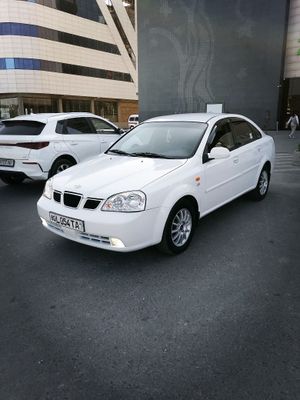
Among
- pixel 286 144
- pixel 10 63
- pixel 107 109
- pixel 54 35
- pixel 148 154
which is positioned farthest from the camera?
pixel 107 109

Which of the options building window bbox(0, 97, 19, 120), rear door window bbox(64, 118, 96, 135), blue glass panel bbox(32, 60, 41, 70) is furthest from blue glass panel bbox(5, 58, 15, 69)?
rear door window bbox(64, 118, 96, 135)

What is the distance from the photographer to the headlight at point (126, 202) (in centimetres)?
332

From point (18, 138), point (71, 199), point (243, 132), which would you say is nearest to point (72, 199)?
point (71, 199)

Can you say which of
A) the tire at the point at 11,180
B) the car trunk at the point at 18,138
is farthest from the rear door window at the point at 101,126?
the tire at the point at 11,180

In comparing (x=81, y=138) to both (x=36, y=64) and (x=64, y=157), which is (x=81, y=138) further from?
(x=36, y=64)

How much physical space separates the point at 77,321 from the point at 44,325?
0.27 meters

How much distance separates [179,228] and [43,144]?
156 inches

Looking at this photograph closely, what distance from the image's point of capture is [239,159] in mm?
4977

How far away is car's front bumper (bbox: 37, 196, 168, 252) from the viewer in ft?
10.7

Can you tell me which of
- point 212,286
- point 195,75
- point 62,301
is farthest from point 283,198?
point 195,75

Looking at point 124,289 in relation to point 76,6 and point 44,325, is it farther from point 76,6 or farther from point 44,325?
point 76,6

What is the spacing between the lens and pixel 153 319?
109 inches

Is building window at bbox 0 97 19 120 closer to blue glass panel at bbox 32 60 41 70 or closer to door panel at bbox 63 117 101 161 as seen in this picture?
blue glass panel at bbox 32 60 41 70

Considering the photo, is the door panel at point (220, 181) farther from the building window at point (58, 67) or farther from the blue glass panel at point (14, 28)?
the blue glass panel at point (14, 28)
